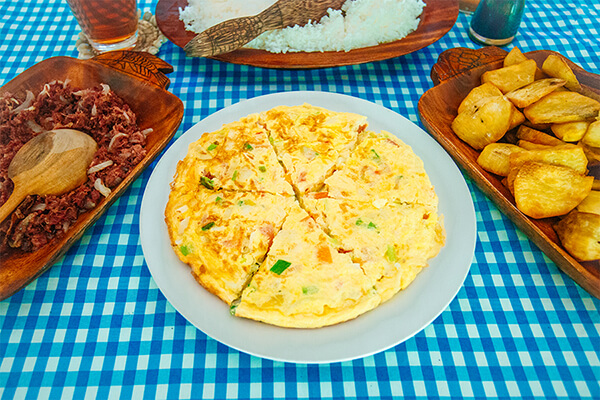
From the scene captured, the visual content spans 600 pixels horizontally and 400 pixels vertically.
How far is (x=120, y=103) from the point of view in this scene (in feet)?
8.38

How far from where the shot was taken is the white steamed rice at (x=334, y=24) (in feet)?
9.61

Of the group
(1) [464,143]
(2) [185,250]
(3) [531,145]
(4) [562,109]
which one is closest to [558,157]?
(3) [531,145]

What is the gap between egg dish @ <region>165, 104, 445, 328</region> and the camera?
1.75 m

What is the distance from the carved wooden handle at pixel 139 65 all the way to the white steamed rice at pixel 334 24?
470mm

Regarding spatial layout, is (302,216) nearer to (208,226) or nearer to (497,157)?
(208,226)

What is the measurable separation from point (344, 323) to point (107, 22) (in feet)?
9.13

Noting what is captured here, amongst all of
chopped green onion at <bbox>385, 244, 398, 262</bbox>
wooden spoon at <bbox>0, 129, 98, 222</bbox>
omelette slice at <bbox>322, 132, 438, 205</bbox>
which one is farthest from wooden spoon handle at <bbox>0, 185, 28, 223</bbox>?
chopped green onion at <bbox>385, 244, 398, 262</bbox>

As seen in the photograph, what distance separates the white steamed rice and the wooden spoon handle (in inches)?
68.9

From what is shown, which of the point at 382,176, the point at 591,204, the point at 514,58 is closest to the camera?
the point at 591,204

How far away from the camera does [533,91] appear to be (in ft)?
7.60

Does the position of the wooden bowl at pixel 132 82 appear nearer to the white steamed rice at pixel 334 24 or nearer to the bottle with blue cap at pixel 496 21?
the white steamed rice at pixel 334 24

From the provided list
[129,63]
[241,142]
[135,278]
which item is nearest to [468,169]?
[241,142]

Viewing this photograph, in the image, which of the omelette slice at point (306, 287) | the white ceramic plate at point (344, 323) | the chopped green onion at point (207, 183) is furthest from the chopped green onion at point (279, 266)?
the chopped green onion at point (207, 183)

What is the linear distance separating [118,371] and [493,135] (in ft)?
7.60
